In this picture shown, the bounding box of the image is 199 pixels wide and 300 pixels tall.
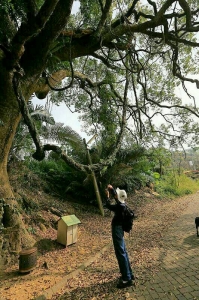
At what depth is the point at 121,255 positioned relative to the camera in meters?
3.07

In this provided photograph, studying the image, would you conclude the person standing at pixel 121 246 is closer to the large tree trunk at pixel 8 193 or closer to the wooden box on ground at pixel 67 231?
the wooden box on ground at pixel 67 231

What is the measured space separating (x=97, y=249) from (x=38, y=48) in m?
4.42

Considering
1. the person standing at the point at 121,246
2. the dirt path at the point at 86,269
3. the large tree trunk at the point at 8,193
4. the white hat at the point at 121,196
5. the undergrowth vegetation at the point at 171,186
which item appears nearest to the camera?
the dirt path at the point at 86,269

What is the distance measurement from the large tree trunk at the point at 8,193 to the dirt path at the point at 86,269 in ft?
1.32

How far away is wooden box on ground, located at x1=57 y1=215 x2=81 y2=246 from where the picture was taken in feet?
14.6

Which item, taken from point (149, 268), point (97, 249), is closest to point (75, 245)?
point (97, 249)

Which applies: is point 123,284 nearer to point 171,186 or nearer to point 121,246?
point 121,246

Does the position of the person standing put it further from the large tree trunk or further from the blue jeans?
the large tree trunk

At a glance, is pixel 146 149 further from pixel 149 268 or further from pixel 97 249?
pixel 149 268

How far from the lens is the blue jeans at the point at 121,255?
9.86 ft

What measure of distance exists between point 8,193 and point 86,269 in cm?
210

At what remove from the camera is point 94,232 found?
18.6 feet

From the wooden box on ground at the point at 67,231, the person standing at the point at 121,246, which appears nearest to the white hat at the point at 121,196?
the person standing at the point at 121,246

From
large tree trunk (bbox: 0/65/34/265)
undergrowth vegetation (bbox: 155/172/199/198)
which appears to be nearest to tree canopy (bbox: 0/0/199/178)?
large tree trunk (bbox: 0/65/34/265)
